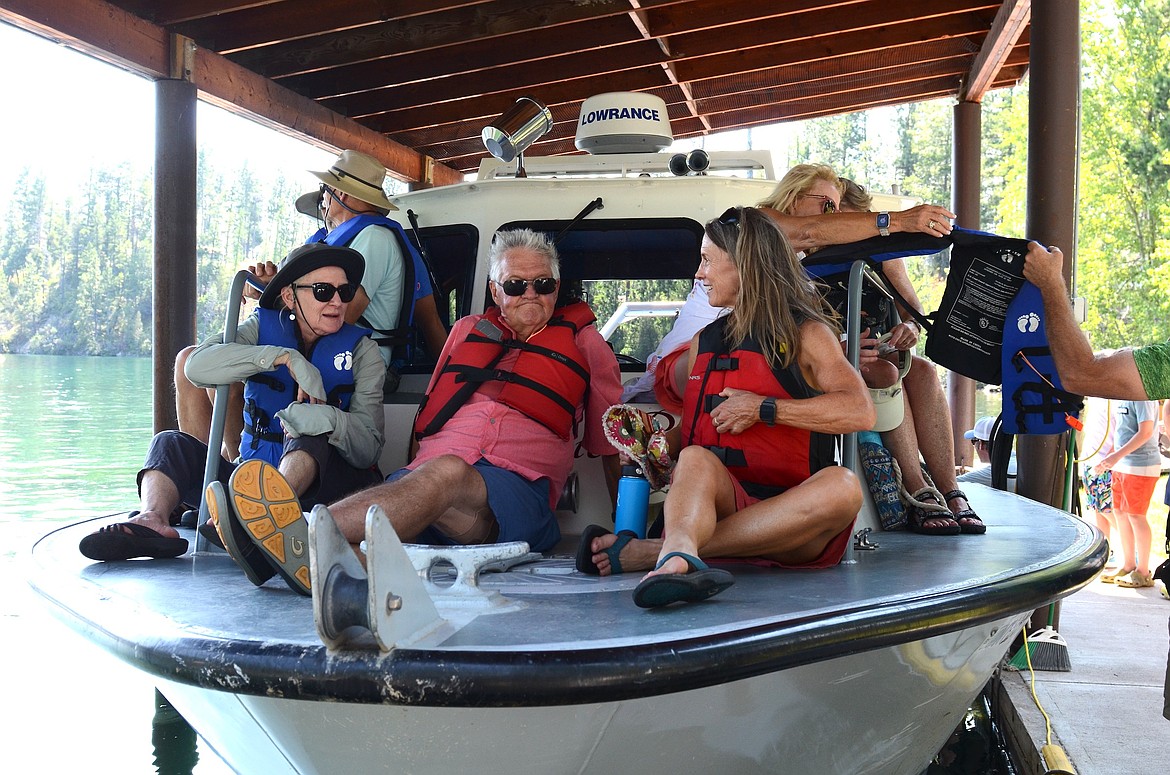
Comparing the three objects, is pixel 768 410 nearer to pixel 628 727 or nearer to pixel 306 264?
pixel 628 727

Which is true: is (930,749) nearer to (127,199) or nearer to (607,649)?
(607,649)

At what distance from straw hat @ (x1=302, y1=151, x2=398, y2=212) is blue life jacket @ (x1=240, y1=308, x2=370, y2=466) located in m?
0.85

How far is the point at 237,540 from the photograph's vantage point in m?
2.47

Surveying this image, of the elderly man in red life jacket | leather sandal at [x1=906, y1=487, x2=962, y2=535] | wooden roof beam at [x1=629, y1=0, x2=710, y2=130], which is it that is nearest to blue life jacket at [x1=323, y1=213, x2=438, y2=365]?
the elderly man in red life jacket

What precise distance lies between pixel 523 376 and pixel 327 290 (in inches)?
25.6

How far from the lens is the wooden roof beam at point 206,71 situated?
5242mm

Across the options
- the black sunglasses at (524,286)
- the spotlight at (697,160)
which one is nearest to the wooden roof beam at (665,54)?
the spotlight at (697,160)

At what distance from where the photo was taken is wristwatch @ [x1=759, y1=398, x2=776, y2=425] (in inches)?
109

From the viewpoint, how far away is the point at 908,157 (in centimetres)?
6022

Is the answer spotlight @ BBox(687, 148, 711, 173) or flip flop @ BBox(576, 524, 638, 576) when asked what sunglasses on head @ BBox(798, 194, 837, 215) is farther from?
flip flop @ BBox(576, 524, 638, 576)

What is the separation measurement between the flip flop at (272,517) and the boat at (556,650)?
0.31ft

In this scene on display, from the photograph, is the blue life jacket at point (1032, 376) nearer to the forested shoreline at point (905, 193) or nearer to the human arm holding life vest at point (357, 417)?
the human arm holding life vest at point (357, 417)

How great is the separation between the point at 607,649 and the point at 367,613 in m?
0.45

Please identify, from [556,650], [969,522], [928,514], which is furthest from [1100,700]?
[556,650]
